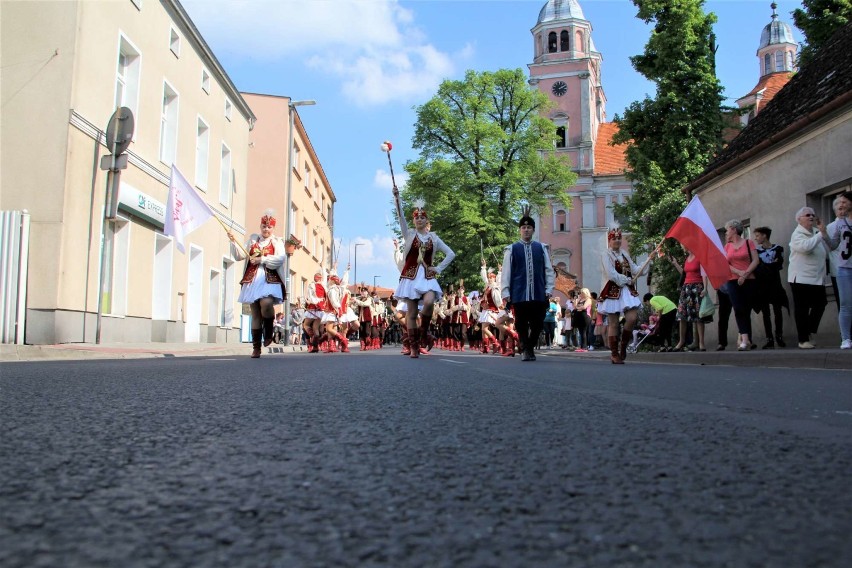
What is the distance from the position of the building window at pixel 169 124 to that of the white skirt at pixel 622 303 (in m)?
12.8

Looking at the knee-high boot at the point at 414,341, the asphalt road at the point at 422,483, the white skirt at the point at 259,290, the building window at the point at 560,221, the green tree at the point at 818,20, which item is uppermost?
the building window at the point at 560,221

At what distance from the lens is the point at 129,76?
17047 millimetres

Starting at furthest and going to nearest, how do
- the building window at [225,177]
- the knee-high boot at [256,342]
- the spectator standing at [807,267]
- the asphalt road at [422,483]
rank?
the building window at [225,177] → the knee-high boot at [256,342] → the spectator standing at [807,267] → the asphalt road at [422,483]

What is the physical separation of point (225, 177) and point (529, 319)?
16.9 m

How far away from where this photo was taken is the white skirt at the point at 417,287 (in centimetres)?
1159

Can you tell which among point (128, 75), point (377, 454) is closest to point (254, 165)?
point (128, 75)

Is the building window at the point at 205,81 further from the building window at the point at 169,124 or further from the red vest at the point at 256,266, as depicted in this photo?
the red vest at the point at 256,266

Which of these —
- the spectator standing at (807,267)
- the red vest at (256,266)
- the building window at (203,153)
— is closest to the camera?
the spectator standing at (807,267)

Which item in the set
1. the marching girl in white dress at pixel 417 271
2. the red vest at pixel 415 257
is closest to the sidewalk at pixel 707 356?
the marching girl in white dress at pixel 417 271

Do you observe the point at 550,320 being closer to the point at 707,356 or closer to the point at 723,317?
the point at 723,317

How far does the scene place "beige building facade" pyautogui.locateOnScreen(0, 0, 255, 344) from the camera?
43.2 feet

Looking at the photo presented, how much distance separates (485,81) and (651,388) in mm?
39320

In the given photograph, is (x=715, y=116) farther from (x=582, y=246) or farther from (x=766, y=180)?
(x=582, y=246)

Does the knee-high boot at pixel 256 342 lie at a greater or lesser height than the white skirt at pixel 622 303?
lesser
